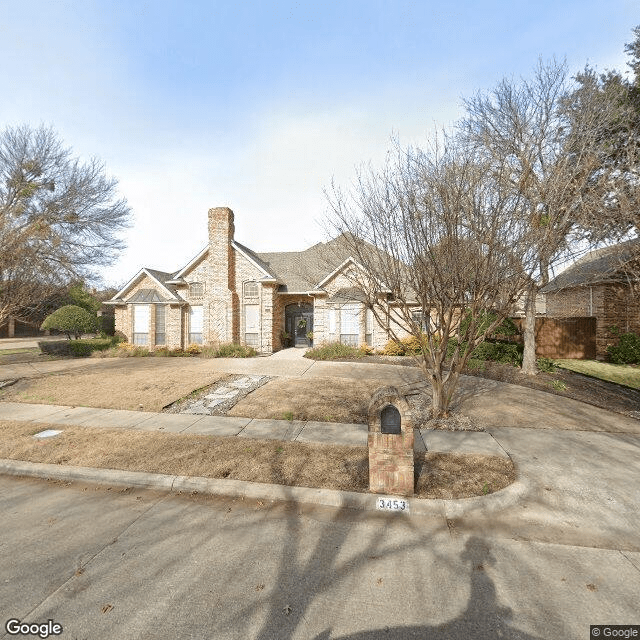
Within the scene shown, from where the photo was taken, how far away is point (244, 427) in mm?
6500

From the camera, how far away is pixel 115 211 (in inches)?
922

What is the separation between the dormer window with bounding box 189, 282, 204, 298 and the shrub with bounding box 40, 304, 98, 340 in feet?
24.1

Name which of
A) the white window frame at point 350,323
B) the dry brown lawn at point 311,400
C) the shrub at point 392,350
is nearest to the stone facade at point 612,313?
the shrub at point 392,350

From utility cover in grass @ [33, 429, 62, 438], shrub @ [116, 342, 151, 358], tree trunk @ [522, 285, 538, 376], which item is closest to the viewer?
utility cover in grass @ [33, 429, 62, 438]

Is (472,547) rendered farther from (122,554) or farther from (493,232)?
(493,232)

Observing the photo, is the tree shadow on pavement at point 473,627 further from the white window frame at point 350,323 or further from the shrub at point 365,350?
the white window frame at point 350,323

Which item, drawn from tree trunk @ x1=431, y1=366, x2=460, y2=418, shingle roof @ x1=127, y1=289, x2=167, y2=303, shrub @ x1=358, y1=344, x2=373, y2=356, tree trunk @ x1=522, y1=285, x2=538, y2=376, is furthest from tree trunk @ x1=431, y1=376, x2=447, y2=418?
shingle roof @ x1=127, y1=289, x2=167, y2=303

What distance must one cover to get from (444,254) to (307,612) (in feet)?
18.3

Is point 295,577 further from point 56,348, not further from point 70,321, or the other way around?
point 70,321

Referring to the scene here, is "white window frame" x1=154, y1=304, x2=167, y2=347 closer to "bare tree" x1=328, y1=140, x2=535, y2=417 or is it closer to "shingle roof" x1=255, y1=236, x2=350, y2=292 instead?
"shingle roof" x1=255, y1=236, x2=350, y2=292

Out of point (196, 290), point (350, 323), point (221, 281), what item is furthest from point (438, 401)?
point (196, 290)

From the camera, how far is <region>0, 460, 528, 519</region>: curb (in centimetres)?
382

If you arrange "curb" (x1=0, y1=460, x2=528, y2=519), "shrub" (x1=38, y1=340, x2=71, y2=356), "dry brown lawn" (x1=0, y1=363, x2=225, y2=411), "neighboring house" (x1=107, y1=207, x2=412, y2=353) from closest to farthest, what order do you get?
"curb" (x1=0, y1=460, x2=528, y2=519), "dry brown lawn" (x1=0, y1=363, x2=225, y2=411), "neighboring house" (x1=107, y1=207, x2=412, y2=353), "shrub" (x1=38, y1=340, x2=71, y2=356)

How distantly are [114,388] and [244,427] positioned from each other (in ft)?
18.5
